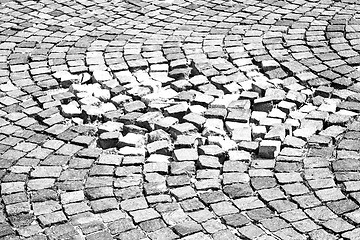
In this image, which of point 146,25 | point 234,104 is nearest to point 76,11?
point 146,25

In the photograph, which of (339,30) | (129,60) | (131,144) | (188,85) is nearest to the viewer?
(131,144)

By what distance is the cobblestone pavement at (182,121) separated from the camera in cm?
512

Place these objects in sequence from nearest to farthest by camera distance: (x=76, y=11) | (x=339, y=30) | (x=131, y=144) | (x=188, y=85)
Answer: (x=131, y=144) → (x=188, y=85) → (x=339, y=30) → (x=76, y=11)

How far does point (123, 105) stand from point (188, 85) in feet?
2.40

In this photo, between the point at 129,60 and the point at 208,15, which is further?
the point at 208,15

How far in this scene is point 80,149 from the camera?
611 cm

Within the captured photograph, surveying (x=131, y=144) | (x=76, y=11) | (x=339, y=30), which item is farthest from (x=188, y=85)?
(x=76, y=11)

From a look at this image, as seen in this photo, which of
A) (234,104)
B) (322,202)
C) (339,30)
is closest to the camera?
(322,202)

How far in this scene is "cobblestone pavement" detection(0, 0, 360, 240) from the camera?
512cm

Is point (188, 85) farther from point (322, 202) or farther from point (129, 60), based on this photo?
point (322, 202)

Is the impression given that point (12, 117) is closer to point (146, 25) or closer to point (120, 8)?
point (146, 25)

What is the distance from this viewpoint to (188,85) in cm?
716

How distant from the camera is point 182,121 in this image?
21.2 feet

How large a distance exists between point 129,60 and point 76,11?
2.10 m
